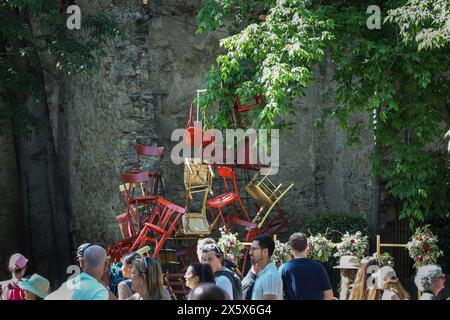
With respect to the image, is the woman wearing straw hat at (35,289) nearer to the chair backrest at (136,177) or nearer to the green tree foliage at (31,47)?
the chair backrest at (136,177)

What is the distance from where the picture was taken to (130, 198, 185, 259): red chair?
13562 mm

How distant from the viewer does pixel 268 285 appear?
7703 mm

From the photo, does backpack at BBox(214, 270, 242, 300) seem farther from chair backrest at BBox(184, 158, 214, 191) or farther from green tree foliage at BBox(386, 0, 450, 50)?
chair backrest at BBox(184, 158, 214, 191)

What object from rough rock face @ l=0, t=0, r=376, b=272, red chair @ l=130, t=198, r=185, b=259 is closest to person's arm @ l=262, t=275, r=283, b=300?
red chair @ l=130, t=198, r=185, b=259

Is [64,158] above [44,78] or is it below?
below

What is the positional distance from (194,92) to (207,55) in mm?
735

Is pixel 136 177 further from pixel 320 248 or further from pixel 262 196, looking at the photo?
pixel 320 248

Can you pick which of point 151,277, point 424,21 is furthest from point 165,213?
point 151,277

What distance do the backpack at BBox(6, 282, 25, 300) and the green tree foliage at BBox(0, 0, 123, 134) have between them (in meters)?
5.58

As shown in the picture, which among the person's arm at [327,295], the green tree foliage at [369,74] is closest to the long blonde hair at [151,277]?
the person's arm at [327,295]

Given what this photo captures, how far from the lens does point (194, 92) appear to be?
17266 mm
